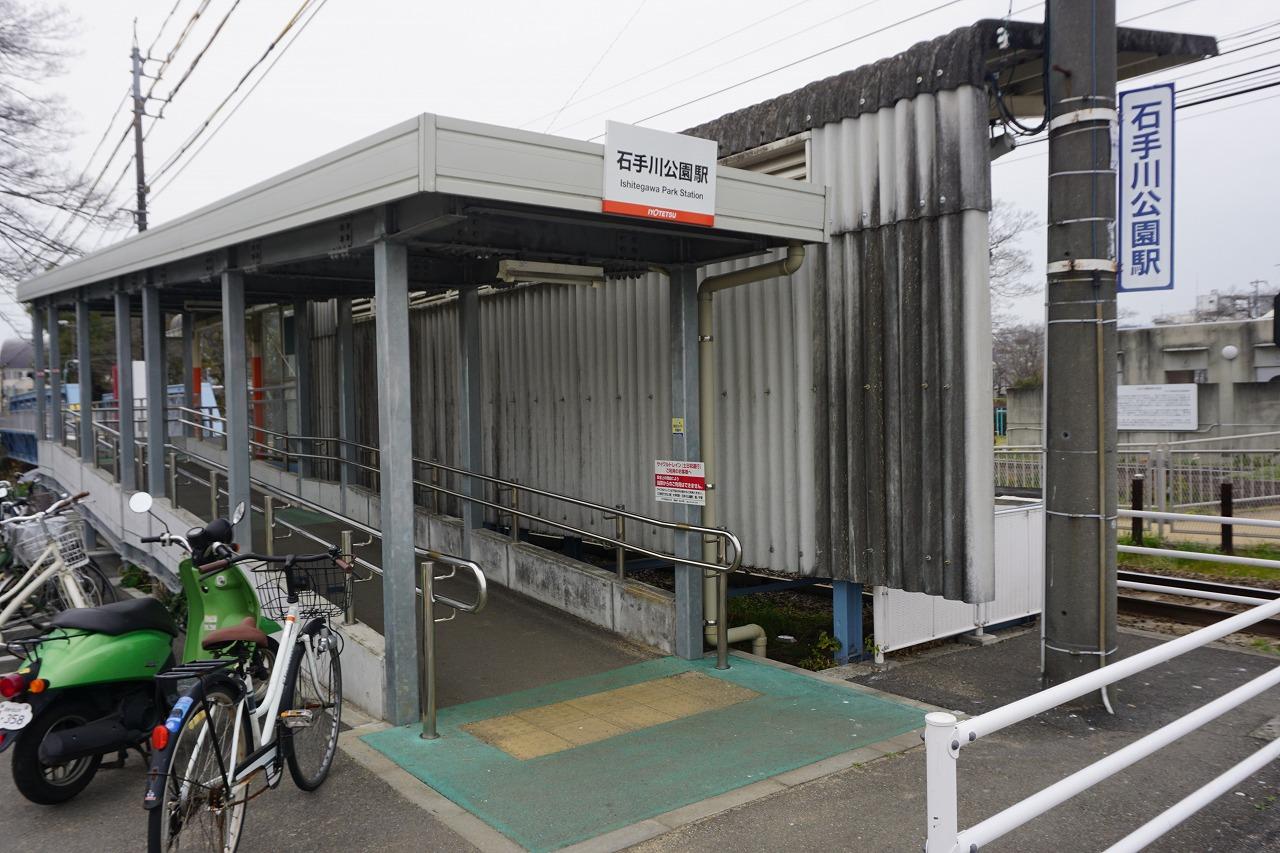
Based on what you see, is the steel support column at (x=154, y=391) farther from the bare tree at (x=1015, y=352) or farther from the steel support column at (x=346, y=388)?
the bare tree at (x=1015, y=352)

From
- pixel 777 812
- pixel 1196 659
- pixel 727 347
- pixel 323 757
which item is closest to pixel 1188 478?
pixel 1196 659

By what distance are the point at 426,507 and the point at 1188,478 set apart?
12.1 metres

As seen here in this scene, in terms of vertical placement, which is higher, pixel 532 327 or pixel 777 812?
pixel 532 327

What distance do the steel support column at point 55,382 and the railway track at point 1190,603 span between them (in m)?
13.4

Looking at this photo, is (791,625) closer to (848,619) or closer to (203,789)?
(848,619)

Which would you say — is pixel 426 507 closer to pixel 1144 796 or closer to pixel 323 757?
pixel 323 757

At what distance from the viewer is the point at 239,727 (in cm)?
414

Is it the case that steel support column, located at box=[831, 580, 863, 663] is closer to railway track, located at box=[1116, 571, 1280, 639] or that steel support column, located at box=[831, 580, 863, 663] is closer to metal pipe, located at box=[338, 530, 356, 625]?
railway track, located at box=[1116, 571, 1280, 639]

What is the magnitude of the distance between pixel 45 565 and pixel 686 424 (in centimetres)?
521

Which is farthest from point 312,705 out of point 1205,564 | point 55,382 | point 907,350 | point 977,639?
point 55,382

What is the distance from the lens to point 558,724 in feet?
18.9

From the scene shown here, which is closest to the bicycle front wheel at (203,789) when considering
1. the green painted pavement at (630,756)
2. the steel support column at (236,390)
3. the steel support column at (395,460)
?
the green painted pavement at (630,756)

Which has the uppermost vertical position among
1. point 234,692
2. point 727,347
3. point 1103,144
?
point 1103,144

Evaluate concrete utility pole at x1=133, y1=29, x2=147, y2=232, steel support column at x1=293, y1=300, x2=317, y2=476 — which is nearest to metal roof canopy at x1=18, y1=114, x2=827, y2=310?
steel support column at x1=293, y1=300, x2=317, y2=476
